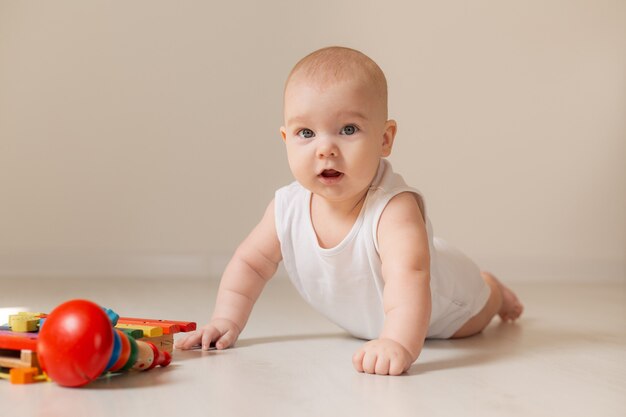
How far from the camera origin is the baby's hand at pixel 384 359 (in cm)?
119

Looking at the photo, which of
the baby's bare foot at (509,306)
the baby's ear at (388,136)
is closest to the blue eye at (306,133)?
the baby's ear at (388,136)

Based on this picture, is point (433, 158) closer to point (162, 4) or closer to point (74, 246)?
point (162, 4)

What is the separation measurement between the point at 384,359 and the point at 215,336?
0.34 m

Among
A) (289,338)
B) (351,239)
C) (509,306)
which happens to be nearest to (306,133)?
(351,239)

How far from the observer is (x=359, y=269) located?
141cm

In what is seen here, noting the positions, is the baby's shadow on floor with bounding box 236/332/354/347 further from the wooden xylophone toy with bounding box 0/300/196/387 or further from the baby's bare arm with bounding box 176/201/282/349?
the wooden xylophone toy with bounding box 0/300/196/387

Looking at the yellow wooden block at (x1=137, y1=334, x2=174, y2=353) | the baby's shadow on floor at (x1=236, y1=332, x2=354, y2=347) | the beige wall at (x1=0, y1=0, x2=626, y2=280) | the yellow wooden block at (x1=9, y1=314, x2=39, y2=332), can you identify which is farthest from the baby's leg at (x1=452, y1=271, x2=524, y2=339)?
the beige wall at (x1=0, y1=0, x2=626, y2=280)

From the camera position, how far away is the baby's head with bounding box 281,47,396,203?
4.25 feet

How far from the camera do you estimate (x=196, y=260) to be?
296 centimetres

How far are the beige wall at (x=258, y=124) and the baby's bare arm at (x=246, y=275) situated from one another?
1.41 meters

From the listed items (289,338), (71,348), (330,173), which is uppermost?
(330,173)

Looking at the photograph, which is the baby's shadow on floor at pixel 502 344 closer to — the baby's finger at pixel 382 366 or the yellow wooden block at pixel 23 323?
the baby's finger at pixel 382 366

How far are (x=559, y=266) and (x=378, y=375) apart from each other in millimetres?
2010

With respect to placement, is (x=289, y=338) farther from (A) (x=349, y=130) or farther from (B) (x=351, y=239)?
(A) (x=349, y=130)
